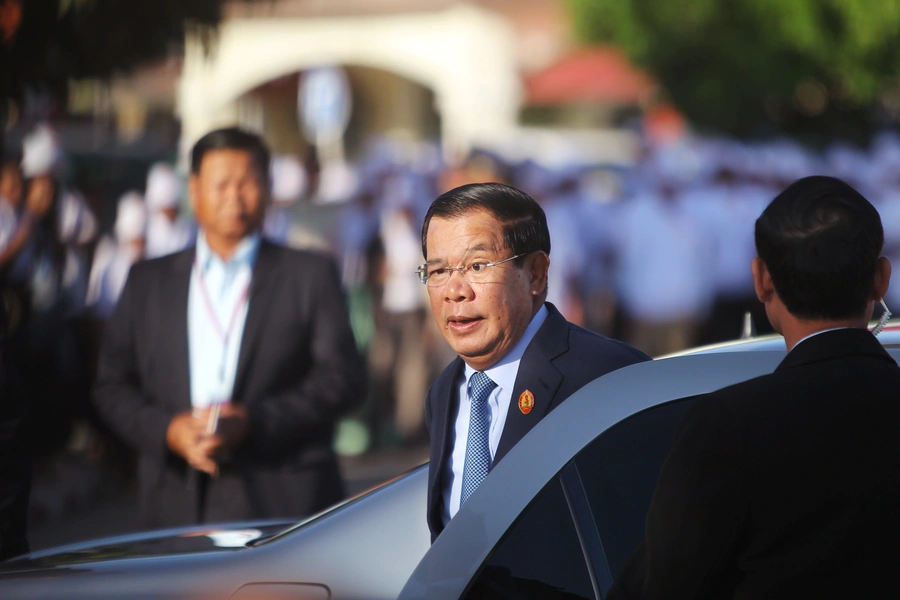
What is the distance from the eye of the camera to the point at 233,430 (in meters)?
4.29

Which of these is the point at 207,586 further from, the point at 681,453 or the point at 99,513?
the point at 99,513

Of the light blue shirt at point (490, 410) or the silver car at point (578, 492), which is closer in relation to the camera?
the silver car at point (578, 492)

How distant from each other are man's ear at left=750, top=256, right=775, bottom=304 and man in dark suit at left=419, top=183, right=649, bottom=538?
2.63 ft

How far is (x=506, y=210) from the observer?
2.99 meters

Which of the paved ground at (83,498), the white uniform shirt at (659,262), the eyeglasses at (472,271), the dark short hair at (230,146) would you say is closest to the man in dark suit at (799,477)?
the eyeglasses at (472,271)

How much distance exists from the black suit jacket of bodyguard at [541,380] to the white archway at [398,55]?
89.4ft

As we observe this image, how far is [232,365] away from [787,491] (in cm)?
290

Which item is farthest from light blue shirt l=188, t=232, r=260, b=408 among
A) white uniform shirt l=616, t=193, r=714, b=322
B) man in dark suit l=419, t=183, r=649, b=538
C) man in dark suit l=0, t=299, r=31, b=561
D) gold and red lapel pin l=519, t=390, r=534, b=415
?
white uniform shirt l=616, t=193, r=714, b=322

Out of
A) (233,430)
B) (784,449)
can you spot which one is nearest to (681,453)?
(784,449)

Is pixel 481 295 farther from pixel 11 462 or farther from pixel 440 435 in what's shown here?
pixel 11 462

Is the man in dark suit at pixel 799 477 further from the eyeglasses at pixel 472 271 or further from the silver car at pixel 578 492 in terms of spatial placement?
the eyeglasses at pixel 472 271

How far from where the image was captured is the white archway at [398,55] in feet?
99.3

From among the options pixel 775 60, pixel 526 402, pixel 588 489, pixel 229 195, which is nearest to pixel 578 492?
pixel 588 489

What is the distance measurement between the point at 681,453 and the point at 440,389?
1160 mm
